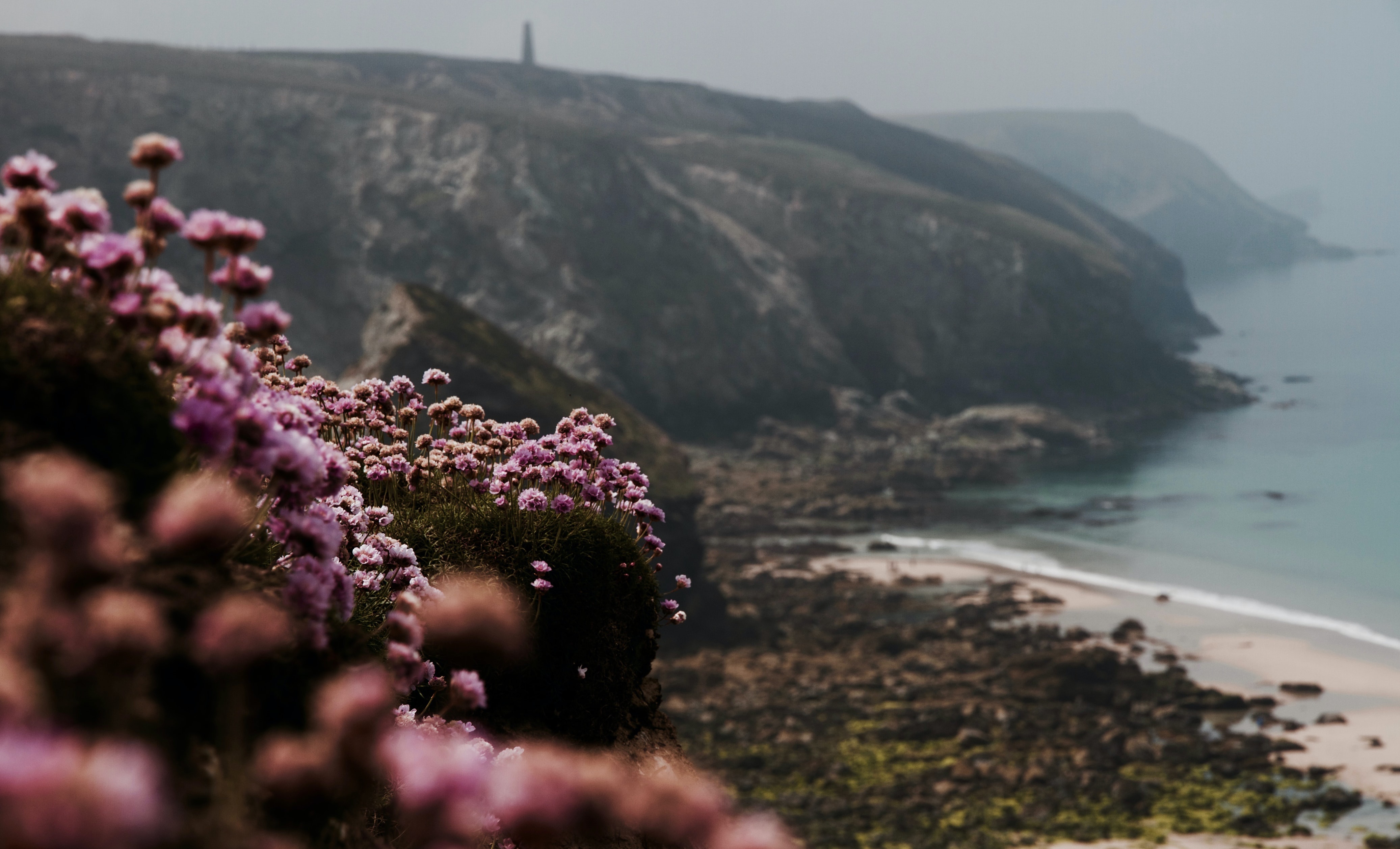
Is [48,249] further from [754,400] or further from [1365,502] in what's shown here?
[754,400]

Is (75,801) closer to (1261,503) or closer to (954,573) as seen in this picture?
(954,573)

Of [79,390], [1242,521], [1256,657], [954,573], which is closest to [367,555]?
[79,390]

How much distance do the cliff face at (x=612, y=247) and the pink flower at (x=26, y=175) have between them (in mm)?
96884

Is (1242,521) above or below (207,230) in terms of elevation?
below

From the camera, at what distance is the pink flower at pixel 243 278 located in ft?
9.95

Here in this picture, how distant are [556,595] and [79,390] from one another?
173 inches

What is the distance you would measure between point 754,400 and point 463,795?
113 m

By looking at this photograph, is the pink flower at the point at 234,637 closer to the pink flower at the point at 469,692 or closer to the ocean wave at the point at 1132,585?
the pink flower at the point at 469,692

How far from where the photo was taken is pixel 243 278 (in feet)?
10.1

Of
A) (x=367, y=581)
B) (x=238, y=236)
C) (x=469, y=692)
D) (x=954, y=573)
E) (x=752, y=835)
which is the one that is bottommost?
(x=954, y=573)

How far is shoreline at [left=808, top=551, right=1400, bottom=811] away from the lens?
36.8m

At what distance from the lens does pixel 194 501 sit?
6.11ft

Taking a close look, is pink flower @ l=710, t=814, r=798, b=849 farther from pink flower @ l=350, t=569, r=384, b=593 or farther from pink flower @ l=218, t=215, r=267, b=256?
pink flower @ l=350, t=569, r=384, b=593

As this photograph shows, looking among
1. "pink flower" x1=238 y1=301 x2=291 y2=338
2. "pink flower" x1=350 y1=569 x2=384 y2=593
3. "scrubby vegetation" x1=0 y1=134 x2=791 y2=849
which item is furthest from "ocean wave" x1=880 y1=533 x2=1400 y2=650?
"pink flower" x1=238 y1=301 x2=291 y2=338
